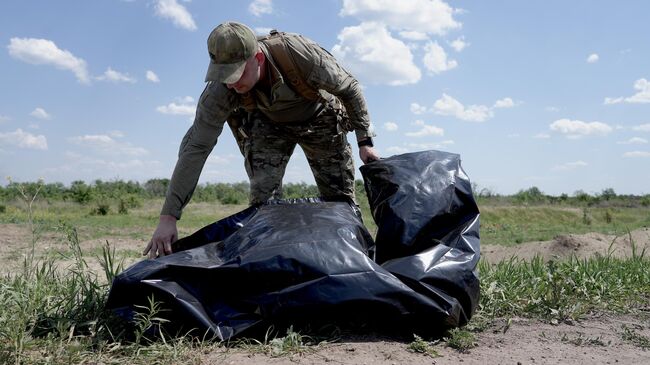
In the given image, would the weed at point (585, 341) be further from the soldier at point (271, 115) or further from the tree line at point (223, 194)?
the tree line at point (223, 194)

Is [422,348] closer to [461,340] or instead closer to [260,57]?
[461,340]

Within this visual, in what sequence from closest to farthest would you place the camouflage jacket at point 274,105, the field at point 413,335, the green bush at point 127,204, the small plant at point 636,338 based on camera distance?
the field at point 413,335 < the small plant at point 636,338 < the camouflage jacket at point 274,105 < the green bush at point 127,204

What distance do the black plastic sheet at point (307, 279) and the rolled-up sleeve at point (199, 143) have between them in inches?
16.4

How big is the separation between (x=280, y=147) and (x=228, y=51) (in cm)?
99

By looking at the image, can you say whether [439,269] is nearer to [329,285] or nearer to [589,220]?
[329,285]

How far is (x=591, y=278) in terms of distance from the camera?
10.8ft

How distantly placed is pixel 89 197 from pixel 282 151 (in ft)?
75.0

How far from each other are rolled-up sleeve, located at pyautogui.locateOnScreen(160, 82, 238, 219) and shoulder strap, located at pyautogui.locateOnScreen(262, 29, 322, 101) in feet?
1.10

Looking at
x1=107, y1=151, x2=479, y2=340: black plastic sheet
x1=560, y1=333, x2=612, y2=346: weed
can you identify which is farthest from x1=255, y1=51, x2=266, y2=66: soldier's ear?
x1=560, y1=333, x2=612, y2=346: weed

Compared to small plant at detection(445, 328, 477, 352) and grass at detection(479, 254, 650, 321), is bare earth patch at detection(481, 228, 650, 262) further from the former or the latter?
small plant at detection(445, 328, 477, 352)

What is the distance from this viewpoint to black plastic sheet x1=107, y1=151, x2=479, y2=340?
2258mm

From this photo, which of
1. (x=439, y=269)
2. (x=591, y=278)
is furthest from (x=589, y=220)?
(x=439, y=269)

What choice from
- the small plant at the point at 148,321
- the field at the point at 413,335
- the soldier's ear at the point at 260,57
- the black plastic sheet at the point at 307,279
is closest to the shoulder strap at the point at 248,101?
the soldier's ear at the point at 260,57

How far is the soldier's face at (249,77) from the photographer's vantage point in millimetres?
2994
